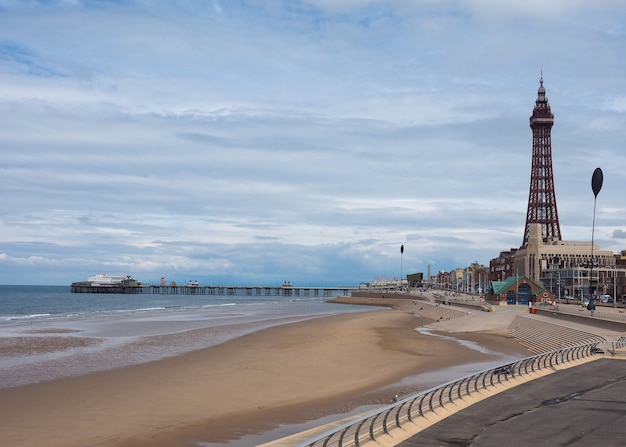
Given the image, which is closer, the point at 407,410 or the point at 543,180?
the point at 407,410

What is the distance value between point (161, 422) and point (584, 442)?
11790 mm

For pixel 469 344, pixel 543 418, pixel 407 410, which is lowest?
pixel 469 344

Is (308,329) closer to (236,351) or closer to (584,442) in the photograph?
(236,351)

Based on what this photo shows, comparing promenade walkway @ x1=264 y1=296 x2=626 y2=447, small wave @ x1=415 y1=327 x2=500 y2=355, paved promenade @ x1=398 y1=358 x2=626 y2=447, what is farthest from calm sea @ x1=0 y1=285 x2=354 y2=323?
paved promenade @ x1=398 y1=358 x2=626 y2=447

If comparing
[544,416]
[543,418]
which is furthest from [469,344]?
[543,418]

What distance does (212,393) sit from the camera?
22984 millimetres

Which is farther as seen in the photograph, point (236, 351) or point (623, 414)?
point (236, 351)

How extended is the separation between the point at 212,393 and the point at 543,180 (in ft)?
468

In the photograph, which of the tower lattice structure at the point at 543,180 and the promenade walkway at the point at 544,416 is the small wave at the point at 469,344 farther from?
the tower lattice structure at the point at 543,180

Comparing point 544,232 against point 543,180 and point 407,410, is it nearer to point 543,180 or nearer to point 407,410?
point 543,180

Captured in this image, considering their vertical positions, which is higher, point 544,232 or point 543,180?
point 543,180

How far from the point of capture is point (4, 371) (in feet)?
93.0

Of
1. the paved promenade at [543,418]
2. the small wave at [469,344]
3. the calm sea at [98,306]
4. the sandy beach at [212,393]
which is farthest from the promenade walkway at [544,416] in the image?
the calm sea at [98,306]

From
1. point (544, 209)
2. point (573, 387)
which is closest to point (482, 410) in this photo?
point (573, 387)
